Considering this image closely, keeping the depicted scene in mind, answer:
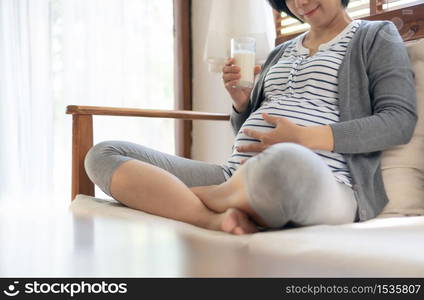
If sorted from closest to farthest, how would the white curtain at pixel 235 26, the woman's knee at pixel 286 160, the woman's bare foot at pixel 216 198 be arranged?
the woman's knee at pixel 286 160, the woman's bare foot at pixel 216 198, the white curtain at pixel 235 26

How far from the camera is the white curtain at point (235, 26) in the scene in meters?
1.84

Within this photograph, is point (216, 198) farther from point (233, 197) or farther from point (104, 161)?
point (104, 161)

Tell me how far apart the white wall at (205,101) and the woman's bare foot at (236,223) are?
1479 millimetres

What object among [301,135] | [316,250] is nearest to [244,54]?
[301,135]

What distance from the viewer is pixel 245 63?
1.16 meters

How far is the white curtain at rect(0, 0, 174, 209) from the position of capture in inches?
79.7

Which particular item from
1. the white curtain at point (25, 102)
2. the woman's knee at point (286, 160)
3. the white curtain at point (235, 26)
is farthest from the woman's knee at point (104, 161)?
the white curtain at point (25, 102)

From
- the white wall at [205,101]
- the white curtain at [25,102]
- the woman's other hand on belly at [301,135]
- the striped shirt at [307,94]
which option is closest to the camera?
the woman's other hand on belly at [301,135]

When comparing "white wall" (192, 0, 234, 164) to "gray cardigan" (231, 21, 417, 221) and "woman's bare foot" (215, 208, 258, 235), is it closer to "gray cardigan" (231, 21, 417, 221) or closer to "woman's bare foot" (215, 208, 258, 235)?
"gray cardigan" (231, 21, 417, 221)

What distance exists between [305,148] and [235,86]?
56 centimetres

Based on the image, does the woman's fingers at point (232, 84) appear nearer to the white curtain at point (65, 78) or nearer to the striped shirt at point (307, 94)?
the striped shirt at point (307, 94)

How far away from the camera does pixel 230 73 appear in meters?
1.19
